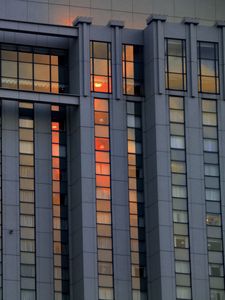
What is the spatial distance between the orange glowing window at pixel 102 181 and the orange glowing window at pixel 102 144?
2396 millimetres

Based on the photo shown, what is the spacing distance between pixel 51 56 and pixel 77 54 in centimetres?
264

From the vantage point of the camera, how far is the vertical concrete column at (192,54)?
121000 mm

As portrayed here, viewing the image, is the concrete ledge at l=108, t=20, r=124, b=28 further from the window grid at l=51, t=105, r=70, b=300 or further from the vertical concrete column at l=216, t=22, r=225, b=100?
the vertical concrete column at l=216, t=22, r=225, b=100

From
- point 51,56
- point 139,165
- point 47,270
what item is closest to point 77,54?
point 51,56

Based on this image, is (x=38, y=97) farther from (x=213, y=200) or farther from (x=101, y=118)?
(x=213, y=200)

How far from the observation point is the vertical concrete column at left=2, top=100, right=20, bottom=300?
4498 inches

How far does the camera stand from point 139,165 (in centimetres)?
11994

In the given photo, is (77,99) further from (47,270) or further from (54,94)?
(47,270)

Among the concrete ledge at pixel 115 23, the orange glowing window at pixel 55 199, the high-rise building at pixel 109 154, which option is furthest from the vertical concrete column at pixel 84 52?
the orange glowing window at pixel 55 199

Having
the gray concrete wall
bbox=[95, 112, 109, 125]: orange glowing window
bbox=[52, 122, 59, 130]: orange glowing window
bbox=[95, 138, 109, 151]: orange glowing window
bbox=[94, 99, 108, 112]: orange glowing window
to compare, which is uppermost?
the gray concrete wall

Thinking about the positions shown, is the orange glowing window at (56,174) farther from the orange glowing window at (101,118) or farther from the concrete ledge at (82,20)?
the concrete ledge at (82,20)

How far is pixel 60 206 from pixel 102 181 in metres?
3.90

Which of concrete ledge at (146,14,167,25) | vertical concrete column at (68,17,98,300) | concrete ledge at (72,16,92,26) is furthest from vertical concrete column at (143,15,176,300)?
concrete ledge at (72,16,92,26)

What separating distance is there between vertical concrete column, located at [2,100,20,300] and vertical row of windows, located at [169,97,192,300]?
492 inches
